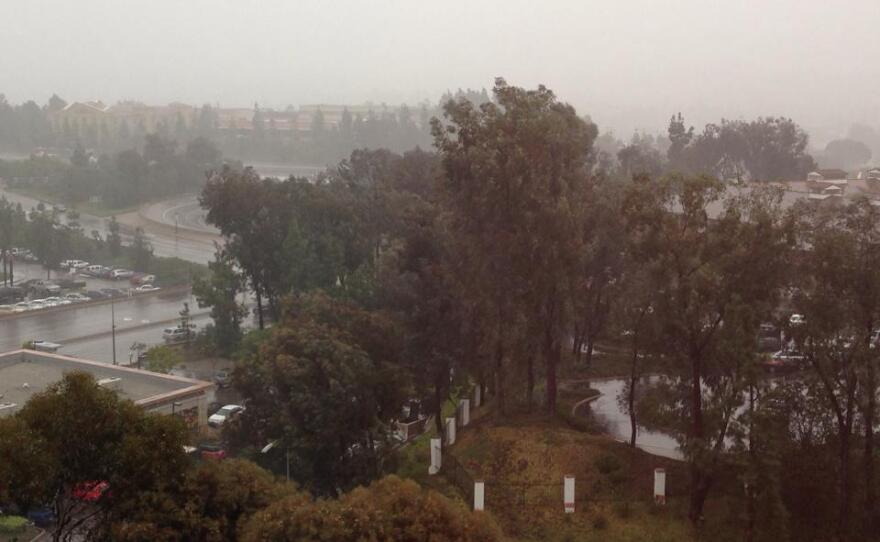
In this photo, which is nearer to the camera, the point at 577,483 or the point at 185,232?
the point at 577,483

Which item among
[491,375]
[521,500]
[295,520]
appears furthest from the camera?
[491,375]

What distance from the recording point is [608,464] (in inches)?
369

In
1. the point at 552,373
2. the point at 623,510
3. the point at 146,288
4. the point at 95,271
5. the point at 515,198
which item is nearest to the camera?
the point at 623,510

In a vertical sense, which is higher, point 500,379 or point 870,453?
A: point 870,453

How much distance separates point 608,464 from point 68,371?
7631mm

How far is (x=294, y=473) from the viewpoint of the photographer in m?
9.98

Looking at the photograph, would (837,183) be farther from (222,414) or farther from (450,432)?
(222,414)

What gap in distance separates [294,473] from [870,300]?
18.8ft

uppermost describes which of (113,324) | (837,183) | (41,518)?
(837,183)

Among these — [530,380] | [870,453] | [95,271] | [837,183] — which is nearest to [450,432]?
[530,380]

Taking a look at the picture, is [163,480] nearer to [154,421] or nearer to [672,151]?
[154,421]

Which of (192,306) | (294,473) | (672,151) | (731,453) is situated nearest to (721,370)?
(731,453)

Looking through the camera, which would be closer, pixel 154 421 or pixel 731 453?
pixel 154 421

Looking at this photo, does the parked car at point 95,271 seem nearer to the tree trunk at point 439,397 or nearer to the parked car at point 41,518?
the parked car at point 41,518
